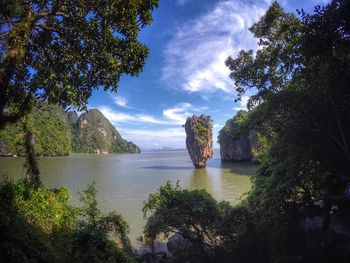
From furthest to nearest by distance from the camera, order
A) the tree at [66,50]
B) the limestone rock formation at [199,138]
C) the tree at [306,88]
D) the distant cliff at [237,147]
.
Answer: the distant cliff at [237,147] → the limestone rock formation at [199,138] → the tree at [306,88] → the tree at [66,50]

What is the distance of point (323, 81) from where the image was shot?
27.0ft

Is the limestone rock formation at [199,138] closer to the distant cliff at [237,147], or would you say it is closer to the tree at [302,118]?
the distant cliff at [237,147]

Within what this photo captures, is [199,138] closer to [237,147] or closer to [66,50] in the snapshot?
[237,147]

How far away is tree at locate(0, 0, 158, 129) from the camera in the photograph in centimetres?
582

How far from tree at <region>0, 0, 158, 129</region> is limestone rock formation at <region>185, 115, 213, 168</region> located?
177ft

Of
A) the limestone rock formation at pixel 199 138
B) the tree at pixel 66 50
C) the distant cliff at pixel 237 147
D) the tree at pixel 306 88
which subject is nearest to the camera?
the tree at pixel 66 50

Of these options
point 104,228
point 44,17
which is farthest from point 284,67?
point 104,228

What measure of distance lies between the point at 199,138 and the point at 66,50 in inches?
2240

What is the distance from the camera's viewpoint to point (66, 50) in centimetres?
683

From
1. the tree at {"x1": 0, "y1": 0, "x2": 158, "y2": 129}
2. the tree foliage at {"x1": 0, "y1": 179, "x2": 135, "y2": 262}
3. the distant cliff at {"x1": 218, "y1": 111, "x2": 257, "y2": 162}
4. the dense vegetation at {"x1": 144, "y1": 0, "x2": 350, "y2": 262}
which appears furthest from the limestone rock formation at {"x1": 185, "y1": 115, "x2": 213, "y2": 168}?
the tree at {"x1": 0, "y1": 0, "x2": 158, "y2": 129}

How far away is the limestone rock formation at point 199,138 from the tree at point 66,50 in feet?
177

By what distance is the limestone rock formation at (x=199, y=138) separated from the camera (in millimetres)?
60594

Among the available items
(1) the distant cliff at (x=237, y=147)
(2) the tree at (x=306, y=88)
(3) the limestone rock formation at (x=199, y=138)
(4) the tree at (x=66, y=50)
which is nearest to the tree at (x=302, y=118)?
(2) the tree at (x=306, y=88)

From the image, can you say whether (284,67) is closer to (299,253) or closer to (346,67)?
(346,67)
